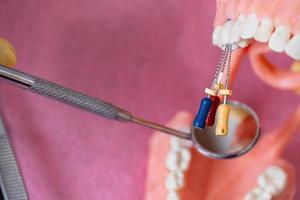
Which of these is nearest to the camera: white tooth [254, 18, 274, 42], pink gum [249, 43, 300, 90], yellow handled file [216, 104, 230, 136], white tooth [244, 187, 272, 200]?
yellow handled file [216, 104, 230, 136]

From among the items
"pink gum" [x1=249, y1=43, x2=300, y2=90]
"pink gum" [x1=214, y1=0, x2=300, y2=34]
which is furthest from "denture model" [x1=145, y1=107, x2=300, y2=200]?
"pink gum" [x1=214, y1=0, x2=300, y2=34]

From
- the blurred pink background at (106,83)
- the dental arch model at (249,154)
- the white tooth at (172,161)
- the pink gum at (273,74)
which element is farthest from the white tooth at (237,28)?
the white tooth at (172,161)

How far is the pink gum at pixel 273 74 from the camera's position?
1326 mm

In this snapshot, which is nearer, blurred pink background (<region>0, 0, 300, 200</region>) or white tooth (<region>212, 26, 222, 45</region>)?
white tooth (<region>212, 26, 222, 45</region>)

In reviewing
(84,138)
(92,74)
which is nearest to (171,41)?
(92,74)

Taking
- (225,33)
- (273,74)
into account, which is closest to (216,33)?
(225,33)

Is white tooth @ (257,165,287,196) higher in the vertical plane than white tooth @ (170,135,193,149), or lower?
lower

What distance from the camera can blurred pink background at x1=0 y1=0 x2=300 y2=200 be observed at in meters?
1.22

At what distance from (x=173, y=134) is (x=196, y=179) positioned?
0.42ft

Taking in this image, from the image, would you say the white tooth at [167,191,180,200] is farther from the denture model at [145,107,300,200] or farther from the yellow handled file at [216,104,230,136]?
the yellow handled file at [216,104,230,136]

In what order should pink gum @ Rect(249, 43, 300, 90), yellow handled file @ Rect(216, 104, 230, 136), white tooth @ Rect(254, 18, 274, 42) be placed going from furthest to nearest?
pink gum @ Rect(249, 43, 300, 90), white tooth @ Rect(254, 18, 274, 42), yellow handled file @ Rect(216, 104, 230, 136)

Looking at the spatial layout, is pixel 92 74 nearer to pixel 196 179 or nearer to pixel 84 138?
pixel 84 138

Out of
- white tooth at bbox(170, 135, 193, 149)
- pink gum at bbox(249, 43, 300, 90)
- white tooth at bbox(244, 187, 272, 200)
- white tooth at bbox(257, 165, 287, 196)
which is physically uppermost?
pink gum at bbox(249, 43, 300, 90)

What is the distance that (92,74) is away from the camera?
1334 mm
